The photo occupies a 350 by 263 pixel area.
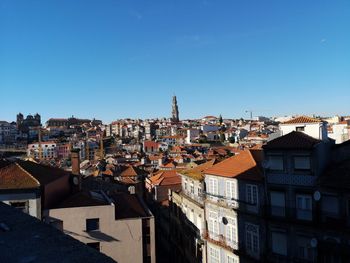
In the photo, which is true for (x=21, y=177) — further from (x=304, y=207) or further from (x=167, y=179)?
(x=167, y=179)

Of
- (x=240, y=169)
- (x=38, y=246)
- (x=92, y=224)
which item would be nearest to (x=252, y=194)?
(x=240, y=169)

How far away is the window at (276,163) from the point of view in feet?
68.7

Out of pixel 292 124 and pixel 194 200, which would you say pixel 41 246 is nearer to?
pixel 292 124

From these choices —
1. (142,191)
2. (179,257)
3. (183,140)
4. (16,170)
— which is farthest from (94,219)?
(183,140)

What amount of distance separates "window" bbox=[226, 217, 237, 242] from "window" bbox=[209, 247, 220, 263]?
6.10 feet

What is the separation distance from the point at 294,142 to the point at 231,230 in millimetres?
7914

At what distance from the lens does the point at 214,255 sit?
25.9 meters

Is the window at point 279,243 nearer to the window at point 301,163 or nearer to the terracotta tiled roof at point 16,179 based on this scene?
the window at point 301,163

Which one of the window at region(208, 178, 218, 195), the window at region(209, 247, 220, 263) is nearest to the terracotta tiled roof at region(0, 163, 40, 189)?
the window at region(208, 178, 218, 195)

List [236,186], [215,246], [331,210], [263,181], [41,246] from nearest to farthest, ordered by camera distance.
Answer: [41,246]
[331,210]
[263,181]
[236,186]
[215,246]

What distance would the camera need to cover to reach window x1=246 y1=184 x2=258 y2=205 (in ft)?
73.4

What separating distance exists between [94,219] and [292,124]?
14.4m

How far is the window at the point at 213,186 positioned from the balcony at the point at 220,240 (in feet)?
10.1

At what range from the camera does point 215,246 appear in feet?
84.2
